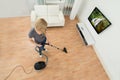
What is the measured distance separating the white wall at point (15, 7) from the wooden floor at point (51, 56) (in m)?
0.17

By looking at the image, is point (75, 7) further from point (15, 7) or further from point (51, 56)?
point (15, 7)

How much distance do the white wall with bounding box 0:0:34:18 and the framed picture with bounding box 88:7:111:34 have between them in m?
1.74

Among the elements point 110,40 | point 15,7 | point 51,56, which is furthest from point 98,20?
point 15,7

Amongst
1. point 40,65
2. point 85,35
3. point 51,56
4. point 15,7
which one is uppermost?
point 15,7

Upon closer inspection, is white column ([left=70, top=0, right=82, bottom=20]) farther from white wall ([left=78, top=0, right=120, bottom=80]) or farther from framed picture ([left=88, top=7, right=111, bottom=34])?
framed picture ([left=88, top=7, right=111, bottom=34])

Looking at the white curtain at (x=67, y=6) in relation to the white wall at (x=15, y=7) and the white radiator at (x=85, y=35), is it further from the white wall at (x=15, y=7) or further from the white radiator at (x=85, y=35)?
the white wall at (x=15, y=7)

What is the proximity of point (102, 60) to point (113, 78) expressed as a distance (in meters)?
0.49

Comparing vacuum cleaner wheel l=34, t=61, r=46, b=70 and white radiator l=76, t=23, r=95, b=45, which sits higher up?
white radiator l=76, t=23, r=95, b=45

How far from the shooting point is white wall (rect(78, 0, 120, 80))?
2.46 m

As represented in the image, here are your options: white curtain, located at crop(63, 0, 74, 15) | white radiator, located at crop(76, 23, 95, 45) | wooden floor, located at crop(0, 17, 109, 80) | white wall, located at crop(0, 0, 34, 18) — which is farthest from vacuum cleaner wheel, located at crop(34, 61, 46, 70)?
white curtain, located at crop(63, 0, 74, 15)

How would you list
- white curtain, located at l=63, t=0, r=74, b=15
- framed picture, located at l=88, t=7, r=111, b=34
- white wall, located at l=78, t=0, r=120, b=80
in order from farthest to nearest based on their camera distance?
1. white curtain, located at l=63, t=0, r=74, b=15
2. framed picture, located at l=88, t=7, r=111, b=34
3. white wall, located at l=78, t=0, r=120, b=80

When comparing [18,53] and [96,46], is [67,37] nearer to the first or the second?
[96,46]

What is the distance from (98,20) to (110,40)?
1.83ft

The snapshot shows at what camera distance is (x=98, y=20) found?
288 centimetres
